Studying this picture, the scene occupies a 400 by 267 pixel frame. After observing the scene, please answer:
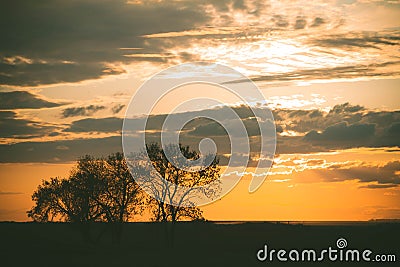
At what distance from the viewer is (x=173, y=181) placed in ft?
243

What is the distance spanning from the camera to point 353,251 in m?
72.9

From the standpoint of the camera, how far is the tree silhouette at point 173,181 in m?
72.9

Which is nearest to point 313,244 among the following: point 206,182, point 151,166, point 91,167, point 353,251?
point 353,251

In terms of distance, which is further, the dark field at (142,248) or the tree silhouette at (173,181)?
the tree silhouette at (173,181)

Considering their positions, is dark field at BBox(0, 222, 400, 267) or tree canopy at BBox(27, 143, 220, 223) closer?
dark field at BBox(0, 222, 400, 267)

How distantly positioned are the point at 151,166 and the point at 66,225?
21.2 metres

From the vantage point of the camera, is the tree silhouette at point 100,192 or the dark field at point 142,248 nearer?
the dark field at point 142,248

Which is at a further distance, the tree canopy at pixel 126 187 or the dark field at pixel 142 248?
the tree canopy at pixel 126 187

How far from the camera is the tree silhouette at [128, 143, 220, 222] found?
7294 centimetres

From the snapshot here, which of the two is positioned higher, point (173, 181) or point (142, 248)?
point (173, 181)

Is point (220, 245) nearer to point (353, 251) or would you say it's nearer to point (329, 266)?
point (353, 251)

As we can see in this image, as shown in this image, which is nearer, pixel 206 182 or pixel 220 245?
pixel 206 182

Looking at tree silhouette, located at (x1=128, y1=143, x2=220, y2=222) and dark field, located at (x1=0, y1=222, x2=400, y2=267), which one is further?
tree silhouette, located at (x1=128, y1=143, x2=220, y2=222)

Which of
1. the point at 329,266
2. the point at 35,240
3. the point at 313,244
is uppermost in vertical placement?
the point at 313,244
